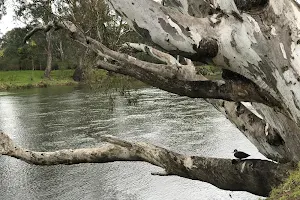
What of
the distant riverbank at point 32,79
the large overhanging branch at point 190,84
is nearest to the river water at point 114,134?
the large overhanging branch at point 190,84

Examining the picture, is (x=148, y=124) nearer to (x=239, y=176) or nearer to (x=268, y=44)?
(x=239, y=176)

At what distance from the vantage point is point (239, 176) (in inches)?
184

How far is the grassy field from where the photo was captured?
1642 inches

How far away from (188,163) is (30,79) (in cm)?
4122

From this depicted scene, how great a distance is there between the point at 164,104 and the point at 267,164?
17.2 meters

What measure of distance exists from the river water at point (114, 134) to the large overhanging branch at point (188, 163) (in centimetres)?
229

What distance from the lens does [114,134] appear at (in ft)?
46.2

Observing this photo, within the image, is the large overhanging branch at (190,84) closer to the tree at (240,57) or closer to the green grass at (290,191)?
the tree at (240,57)

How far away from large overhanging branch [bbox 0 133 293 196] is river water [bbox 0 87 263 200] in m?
2.29

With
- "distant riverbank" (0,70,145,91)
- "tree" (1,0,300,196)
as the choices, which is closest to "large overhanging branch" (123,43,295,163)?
"tree" (1,0,300,196)

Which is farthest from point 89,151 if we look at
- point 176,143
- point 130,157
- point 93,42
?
point 176,143

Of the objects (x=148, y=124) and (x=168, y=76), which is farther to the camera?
(x=148, y=124)

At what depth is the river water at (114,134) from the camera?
8477 mm

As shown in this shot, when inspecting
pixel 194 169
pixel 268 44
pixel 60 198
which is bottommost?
pixel 60 198
